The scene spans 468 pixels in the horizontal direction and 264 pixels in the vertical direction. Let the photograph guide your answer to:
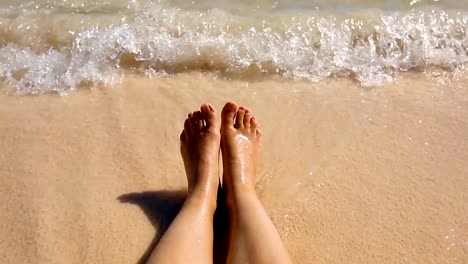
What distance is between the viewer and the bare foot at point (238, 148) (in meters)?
2.65

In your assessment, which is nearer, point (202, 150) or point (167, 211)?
point (167, 211)

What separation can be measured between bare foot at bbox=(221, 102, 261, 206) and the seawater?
50 centimetres

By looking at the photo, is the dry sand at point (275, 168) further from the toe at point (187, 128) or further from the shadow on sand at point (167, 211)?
the toe at point (187, 128)

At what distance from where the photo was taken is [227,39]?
3.61m

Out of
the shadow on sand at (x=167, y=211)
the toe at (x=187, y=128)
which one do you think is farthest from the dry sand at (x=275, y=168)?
the toe at (x=187, y=128)

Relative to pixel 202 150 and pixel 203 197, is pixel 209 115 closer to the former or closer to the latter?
pixel 202 150

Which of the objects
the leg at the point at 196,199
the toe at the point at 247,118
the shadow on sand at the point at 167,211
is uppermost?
the toe at the point at 247,118

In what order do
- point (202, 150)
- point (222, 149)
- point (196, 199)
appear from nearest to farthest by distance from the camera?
point (196, 199), point (202, 150), point (222, 149)

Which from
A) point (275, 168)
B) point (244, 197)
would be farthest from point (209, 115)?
point (244, 197)

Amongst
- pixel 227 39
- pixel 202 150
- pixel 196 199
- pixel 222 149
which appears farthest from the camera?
pixel 227 39

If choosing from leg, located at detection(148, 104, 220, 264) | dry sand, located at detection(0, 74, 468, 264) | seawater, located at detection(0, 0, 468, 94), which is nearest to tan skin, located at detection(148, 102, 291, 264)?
leg, located at detection(148, 104, 220, 264)

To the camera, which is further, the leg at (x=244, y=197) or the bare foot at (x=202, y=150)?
the bare foot at (x=202, y=150)

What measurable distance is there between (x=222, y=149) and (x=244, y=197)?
0.38 metres

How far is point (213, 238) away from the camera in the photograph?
250cm
